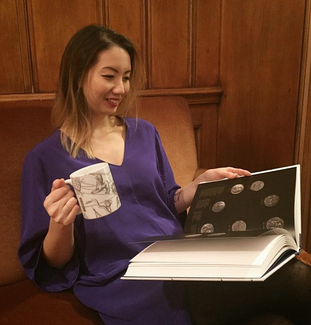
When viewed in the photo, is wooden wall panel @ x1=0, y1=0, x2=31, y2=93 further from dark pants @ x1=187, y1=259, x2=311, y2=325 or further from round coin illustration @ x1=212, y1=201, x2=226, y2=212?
dark pants @ x1=187, y1=259, x2=311, y2=325

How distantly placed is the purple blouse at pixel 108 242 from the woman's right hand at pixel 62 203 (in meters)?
0.19

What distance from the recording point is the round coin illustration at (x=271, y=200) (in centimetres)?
93

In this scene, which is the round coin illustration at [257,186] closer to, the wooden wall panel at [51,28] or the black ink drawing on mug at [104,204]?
the black ink drawing on mug at [104,204]

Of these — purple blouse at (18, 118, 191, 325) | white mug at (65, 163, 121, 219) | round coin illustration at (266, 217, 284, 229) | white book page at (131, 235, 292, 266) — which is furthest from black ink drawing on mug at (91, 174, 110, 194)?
round coin illustration at (266, 217, 284, 229)

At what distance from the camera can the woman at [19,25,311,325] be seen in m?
0.95

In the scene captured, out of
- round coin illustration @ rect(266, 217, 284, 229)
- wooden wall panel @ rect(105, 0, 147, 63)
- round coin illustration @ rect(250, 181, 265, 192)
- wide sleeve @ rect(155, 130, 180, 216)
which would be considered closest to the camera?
round coin illustration @ rect(266, 217, 284, 229)

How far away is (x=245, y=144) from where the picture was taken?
69.9 inches

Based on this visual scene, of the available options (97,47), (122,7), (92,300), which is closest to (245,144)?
(122,7)

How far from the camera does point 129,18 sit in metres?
1.64

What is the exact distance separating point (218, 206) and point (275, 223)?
159mm

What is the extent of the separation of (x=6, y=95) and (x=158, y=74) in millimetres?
656

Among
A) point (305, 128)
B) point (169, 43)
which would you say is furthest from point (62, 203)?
point (169, 43)

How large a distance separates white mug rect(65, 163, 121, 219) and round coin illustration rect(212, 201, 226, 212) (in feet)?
Answer: 0.95

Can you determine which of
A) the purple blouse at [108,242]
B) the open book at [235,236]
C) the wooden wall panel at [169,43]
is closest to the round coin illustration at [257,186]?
the open book at [235,236]
